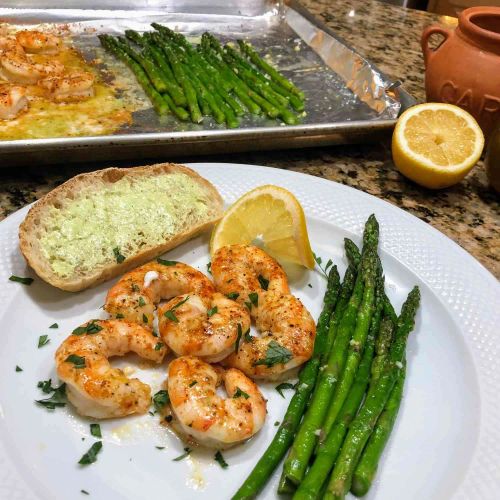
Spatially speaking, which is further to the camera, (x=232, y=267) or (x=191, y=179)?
(x=191, y=179)

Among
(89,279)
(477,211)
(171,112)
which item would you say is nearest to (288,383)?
(89,279)

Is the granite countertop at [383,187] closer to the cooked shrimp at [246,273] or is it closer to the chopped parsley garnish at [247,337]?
the cooked shrimp at [246,273]

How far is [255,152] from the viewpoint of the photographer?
133 inches

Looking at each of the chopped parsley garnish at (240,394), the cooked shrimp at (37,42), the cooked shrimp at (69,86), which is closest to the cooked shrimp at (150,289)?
the chopped parsley garnish at (240,394)

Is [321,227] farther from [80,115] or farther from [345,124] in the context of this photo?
[80,115]

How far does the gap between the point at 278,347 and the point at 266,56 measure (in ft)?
10.2

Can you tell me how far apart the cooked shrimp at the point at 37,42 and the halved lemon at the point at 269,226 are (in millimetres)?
2389

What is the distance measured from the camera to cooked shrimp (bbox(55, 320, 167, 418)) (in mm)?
1778

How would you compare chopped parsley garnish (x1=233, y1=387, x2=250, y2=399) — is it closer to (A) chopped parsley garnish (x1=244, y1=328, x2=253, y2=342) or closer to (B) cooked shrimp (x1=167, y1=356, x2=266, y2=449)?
(B) cooked shrimp (x1=167, y1=356, x2=266, y2=449)

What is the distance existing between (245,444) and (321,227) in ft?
4.03

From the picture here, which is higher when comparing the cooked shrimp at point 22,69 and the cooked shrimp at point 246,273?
the cooked shrimp at point 22,69

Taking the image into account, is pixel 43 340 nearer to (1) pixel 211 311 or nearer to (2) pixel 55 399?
(2) pixel 55 399

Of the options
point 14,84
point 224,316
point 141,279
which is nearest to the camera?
point 224,316

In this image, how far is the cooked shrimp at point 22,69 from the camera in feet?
11.9
